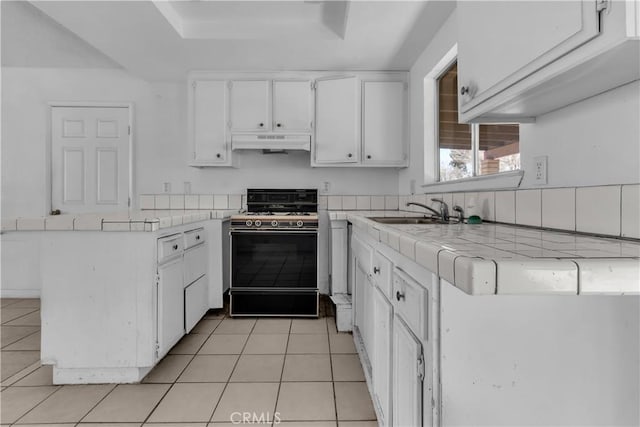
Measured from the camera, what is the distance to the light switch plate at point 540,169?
1.34 meters

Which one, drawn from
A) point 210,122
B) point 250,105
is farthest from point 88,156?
point 250,105

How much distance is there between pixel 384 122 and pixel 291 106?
2.91 feet

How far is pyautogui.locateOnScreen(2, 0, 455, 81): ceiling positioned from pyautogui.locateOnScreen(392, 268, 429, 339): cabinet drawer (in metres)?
1.79

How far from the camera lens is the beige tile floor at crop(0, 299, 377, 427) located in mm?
1568

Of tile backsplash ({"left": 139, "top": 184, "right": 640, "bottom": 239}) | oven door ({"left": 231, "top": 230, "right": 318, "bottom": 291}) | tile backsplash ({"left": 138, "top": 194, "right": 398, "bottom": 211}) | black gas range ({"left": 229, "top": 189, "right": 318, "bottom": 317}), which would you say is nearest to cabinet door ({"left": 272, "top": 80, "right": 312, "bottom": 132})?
tile backsplash ({"left": 138, "top": 194, "right": 398, "bottom": 211})

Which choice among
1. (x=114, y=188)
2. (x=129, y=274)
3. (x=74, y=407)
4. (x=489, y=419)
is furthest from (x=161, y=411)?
(x=114, y=188)

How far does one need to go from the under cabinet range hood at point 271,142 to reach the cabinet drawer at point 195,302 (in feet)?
4.03

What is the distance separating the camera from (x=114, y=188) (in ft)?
11.3

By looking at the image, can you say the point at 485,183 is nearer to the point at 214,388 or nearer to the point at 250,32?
the point at 214,388

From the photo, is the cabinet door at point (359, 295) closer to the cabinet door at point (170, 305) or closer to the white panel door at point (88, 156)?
the cabinet door at point (170, 305)

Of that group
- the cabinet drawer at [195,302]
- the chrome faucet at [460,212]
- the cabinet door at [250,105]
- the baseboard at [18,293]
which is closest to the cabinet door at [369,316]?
the chrome faucet at [460,212]

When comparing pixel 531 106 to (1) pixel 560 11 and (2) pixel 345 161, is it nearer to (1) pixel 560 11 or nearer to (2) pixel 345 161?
(1) pixel 560 11

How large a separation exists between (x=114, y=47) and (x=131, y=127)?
0.91 metres

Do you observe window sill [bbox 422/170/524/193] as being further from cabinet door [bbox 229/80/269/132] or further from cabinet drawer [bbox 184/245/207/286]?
cabinet drawer [bbox 184/245/207/286]
